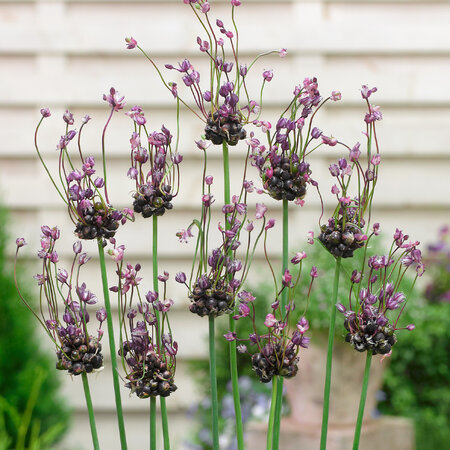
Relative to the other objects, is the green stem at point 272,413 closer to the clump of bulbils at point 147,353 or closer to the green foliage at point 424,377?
the clump of bulbils at point 147,353

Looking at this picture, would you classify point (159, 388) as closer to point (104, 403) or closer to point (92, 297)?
point (92, 297)

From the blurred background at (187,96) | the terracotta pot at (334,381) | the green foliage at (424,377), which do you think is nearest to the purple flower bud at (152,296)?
the terracotta pot at (334,381)

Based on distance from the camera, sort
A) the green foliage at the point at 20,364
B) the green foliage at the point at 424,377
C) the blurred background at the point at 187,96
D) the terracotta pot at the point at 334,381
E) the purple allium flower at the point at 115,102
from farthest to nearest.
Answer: the blurred background at the point at 187,96, the green foliage at the point at 424,377, the green foliage at the point at 20,364, the terracotta pot at the point at 334,381, the purple allium flower at the point at 115,102

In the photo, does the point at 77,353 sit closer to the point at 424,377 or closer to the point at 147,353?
the point at 147,353

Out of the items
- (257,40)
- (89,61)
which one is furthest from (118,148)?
(257,40)

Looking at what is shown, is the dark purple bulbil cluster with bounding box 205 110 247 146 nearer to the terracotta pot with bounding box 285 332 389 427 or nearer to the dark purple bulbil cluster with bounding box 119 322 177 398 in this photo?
the dark purple bulbil cluster with bounding box 119 322 177 398

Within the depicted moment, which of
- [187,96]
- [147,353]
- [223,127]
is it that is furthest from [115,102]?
[187,96]

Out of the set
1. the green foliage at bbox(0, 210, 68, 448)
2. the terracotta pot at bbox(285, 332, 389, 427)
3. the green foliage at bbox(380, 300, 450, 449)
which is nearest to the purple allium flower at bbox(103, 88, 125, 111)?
the terracotta pot at bbox(285, 332, 389, 427)
